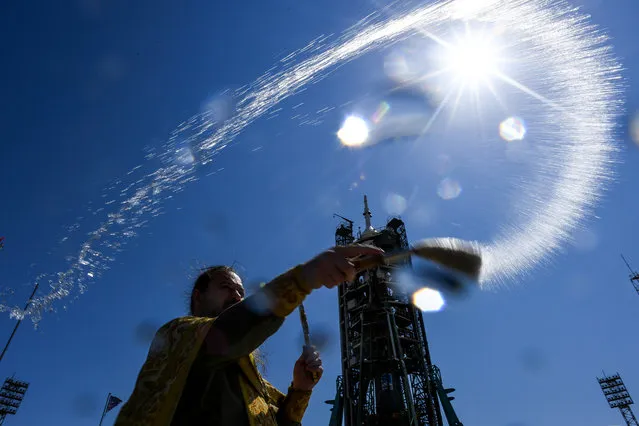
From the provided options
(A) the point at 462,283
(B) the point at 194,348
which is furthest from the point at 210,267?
(A) the point at 462,283

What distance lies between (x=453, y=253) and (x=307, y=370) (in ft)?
4.28

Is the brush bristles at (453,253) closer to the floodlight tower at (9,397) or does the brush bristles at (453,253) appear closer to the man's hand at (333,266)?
the man's hand at (333,266)

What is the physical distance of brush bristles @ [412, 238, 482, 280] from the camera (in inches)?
94.8

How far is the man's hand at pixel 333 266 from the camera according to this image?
194cm

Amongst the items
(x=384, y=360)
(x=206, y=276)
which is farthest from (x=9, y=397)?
(x=206, y=276)

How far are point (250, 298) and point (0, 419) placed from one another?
243ft

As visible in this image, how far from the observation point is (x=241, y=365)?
2500 millimetres

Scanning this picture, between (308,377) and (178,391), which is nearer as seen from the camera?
(178,391)

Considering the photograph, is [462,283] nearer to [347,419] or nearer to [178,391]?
[178,391]

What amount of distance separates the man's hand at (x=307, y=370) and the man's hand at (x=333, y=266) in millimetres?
958

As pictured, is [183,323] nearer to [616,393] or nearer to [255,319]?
[255,319]

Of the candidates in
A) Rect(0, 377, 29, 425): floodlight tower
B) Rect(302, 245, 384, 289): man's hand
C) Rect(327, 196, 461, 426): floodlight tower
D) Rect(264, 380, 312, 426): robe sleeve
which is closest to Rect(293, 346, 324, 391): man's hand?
Rect(264, 380, 312, 426): robe sleeve

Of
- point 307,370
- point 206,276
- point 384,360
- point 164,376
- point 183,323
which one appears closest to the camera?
point 164,376

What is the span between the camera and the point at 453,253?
95.0 inches
